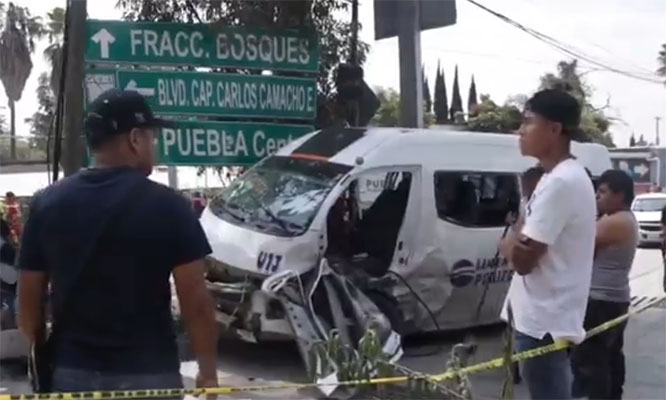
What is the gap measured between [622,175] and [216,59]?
17.6 ft

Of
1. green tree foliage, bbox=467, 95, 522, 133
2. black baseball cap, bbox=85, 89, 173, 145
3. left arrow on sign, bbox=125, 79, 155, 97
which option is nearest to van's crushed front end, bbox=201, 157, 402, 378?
left arrow on sign, bbox=125, 79, 155, 97

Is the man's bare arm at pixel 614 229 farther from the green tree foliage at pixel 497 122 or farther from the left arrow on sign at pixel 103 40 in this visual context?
the left arrow on sign at pixel 103 40

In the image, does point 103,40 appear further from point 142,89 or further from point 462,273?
point 462,273

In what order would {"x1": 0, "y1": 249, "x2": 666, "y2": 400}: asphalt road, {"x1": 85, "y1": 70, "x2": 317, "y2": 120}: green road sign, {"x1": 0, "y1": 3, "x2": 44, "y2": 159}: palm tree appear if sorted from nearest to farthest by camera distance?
{"x1": 0, "y1": 249, "x2": 666, "y2": 400}: asphalt road, {"x1": 85, "y1": 70, "x2": 317, "y2": 120}: green road sign, {"x1": 0, "y1": 3, "x2": 44, "y2": 159}: palm tree

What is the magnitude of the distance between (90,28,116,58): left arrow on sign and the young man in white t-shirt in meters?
6.37

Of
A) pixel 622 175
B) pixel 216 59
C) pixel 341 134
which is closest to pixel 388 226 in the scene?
pixel 341 134

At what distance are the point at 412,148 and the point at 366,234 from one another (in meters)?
0.95

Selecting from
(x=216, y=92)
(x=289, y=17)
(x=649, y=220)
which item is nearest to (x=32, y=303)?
(x=216, y=92)

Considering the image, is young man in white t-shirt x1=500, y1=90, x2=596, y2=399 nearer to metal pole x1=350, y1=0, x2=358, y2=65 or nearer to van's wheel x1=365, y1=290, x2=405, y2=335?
van's wheel x1=365, y1=290, x2=405, y2=335

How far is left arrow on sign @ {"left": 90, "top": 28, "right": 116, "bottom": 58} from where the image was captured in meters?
9.47

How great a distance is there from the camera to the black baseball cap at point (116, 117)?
10.1 feet

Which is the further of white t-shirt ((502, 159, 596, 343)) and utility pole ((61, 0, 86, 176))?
utility pole ((61, 0, 86, 176))

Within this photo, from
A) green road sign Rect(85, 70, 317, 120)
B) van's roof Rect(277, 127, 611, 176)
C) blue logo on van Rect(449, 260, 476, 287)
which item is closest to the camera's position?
van's roof Rect(277, 127, 611, 176)

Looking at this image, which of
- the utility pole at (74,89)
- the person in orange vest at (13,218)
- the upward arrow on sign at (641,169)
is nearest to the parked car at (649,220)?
the upward arrow on sign at (641,169)
